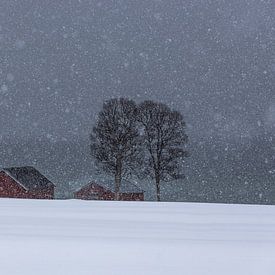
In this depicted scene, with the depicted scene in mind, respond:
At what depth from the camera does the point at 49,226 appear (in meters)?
1.95

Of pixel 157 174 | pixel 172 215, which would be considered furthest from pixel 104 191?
pixel 172 215

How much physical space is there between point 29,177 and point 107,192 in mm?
6572

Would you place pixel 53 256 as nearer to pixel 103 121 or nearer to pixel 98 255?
pixel 98 255

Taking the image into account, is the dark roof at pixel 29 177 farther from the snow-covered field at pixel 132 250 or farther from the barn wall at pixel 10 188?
the snow-covered field at pixel 132 250

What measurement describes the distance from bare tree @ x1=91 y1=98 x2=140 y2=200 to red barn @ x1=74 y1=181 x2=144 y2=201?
24.2 feet

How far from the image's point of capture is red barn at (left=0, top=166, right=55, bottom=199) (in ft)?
121

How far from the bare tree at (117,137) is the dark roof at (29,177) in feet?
32.9

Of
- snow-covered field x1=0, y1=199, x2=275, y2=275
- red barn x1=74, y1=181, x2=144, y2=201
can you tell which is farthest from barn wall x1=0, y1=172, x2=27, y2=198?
snow-covered field x1=0, y1=199, x2=275, y2=275

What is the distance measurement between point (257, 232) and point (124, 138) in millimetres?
28095

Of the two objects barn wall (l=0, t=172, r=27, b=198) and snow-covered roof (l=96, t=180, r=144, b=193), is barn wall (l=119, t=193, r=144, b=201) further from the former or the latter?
barn wall (l=0, t=172, r=27, b=198)

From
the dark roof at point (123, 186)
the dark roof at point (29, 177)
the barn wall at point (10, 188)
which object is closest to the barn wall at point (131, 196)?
the dark roof at point (123, 186)

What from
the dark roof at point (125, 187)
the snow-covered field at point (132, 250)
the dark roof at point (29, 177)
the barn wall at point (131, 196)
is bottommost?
the barn wall at point (131, 196)

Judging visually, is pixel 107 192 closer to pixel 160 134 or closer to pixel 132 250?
pixel 160 134

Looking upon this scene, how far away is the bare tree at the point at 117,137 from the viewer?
29.5 m
